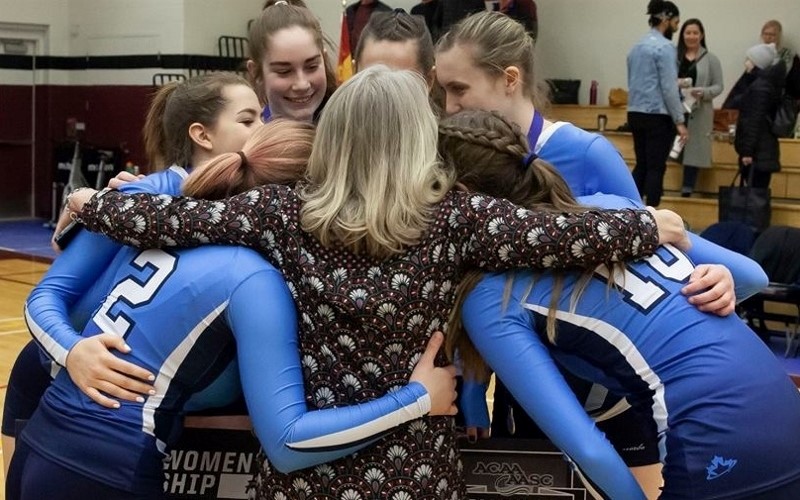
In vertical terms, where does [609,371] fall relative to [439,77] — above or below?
below

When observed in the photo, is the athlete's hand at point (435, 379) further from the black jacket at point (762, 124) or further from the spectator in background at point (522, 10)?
the spectator in background at point (522, 10)

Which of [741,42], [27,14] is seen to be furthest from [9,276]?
[741,42]

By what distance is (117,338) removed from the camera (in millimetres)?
2047

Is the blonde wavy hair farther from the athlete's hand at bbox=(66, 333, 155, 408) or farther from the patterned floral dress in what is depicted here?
the athlete's hand at bbox=(66, 333, 155, 408)

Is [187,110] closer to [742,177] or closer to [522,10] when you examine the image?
[742,177]

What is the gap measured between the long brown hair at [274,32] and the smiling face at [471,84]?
0.48 metres

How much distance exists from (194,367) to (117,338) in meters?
0.16

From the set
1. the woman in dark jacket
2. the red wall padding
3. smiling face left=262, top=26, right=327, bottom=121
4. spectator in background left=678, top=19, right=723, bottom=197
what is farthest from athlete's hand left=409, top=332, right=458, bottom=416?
the red wall padding

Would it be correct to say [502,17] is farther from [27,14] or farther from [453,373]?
[27,14]

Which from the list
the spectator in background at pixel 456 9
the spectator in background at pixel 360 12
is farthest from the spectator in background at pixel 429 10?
the spectator in background at pixel 360 12

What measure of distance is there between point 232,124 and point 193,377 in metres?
0.73

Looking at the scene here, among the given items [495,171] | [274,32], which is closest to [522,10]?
[274,32]

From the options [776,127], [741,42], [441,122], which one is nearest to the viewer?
[441,122]

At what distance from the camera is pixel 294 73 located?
9.77 feet
